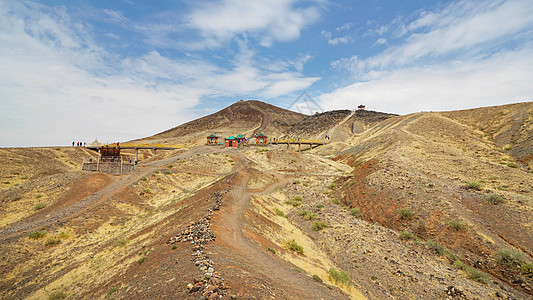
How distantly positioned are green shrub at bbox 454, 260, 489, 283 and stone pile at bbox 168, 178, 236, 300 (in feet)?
47.0

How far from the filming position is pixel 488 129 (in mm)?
41375

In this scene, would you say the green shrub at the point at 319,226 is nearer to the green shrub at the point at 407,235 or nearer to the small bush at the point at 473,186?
the green shrub at the point at 407,235

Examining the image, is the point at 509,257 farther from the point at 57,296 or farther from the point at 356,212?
the point at 57,296

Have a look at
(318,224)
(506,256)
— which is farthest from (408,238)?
(318,224)

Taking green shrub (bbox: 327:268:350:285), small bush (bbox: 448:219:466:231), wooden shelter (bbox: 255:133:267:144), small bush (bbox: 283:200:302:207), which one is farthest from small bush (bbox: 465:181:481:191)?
wooden shelter (bbox: 255:133:267:144)

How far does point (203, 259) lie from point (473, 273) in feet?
48.9

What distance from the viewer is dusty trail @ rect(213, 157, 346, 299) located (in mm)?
7043

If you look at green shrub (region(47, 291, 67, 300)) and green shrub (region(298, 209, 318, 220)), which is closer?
green shrub (region(47, 291, 67, 300))

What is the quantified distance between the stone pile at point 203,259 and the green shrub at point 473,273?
1432 centimetres

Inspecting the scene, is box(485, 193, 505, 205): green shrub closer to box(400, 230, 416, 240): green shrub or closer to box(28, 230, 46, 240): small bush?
box(400, 230, 416, 240): green shrub

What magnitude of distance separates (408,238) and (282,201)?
1340 cm

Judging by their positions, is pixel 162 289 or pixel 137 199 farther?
pixel 137 199

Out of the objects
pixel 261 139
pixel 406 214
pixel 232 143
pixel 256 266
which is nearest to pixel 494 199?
pixel 406 214

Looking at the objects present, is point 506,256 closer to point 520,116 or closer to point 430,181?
point 430,181
